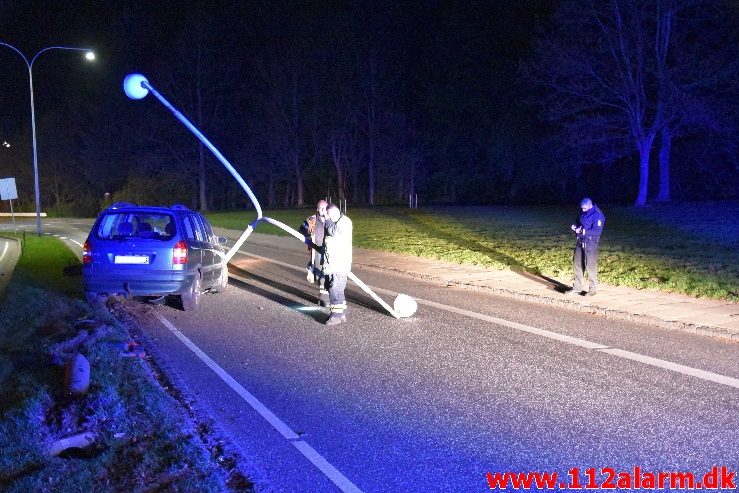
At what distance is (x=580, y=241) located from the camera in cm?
1084

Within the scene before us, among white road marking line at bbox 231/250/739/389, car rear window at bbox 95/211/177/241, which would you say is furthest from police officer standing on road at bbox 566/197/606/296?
car rear window at bbox 95/211/177/241

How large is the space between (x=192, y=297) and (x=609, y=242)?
1299cm

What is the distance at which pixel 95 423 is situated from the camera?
17.0ft

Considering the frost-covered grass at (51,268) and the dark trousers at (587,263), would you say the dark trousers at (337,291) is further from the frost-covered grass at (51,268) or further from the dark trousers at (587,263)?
the frost-covered grass at (51,268)

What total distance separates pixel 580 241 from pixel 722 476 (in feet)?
22.2

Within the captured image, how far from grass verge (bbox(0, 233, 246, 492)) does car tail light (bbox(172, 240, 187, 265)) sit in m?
1.33

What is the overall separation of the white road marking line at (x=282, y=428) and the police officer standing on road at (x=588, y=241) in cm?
646

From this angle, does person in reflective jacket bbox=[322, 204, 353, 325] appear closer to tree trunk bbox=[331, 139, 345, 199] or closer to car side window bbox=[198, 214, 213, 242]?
car side window bbox=[198, 214, 213, 242]

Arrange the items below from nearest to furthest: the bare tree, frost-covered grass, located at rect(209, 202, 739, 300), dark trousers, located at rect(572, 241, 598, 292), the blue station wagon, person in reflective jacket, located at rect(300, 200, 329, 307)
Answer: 1. the blue station wagon
2. dark trousers, located at rect(572, 241, 598, 292)
3. person in reflective jacket, located at rect(300, 200, 329, 307)
4. frost-covered grass, located at rect(209, 202, 739, 300)
5. the bare tree

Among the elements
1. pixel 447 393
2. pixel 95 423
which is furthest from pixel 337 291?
pixel 95 423

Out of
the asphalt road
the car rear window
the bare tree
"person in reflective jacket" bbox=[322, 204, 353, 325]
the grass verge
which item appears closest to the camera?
the grass verge

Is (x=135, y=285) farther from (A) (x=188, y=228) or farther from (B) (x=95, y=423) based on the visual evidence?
(B) (x=95, y=423)

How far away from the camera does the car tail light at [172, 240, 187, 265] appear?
9.66 meters

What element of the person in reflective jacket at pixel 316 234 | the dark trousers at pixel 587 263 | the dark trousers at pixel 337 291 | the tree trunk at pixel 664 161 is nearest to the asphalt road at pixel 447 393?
the dark trousers at pixel 337 291
